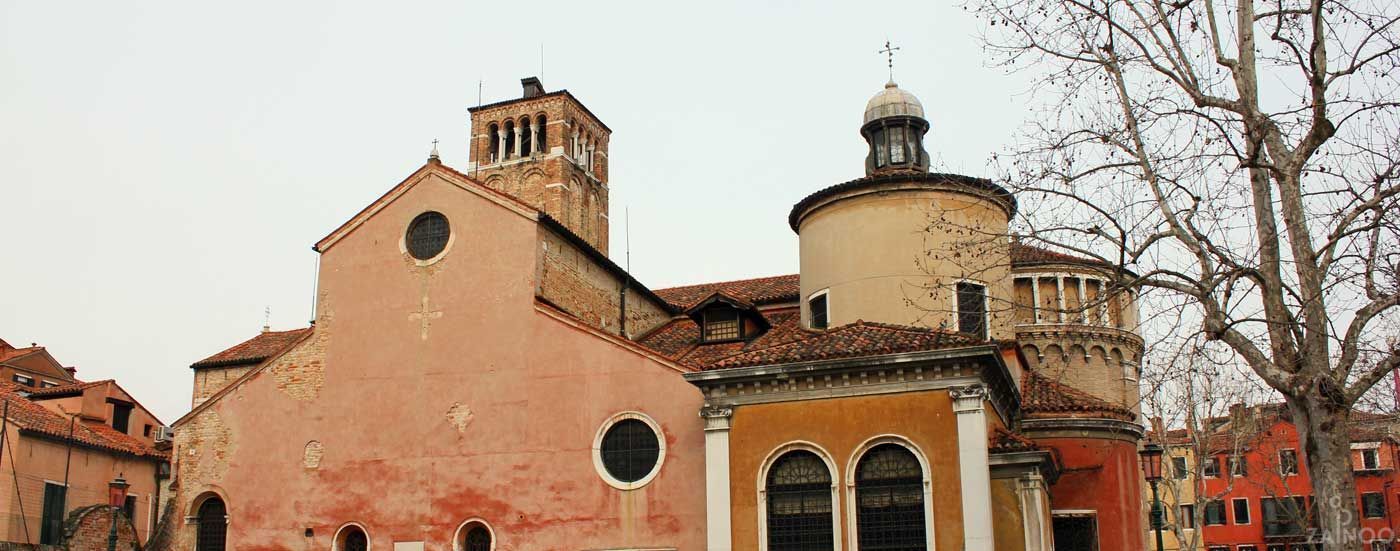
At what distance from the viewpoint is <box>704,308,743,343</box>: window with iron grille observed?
2306cm

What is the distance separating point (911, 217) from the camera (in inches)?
909

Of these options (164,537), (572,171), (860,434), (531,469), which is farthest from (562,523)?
(572,171)

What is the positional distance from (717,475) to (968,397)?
4117 mm

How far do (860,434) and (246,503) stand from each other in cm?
1223

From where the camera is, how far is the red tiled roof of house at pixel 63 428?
93.2ft

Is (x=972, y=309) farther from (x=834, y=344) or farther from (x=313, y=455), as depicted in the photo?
(x=313, y=455)

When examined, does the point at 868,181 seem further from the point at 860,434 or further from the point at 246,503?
the point at 246,503

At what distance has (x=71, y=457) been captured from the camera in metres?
29.6

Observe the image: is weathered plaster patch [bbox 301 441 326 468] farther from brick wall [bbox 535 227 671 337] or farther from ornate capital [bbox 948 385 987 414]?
ornate capital [bbox 948 385 987 414]

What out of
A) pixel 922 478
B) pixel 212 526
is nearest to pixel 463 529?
pixel 212 526

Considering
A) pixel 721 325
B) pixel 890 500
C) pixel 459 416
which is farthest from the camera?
pixel 721 325

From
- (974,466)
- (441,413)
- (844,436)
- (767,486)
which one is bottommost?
(767,486)

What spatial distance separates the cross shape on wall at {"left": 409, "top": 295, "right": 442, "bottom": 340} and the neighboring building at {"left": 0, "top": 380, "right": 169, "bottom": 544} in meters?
11.4

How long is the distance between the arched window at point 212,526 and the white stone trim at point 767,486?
1110 cm
